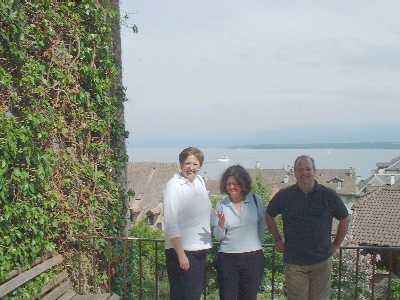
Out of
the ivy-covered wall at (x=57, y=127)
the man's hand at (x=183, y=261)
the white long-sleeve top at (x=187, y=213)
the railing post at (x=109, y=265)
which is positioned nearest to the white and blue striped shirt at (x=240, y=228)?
the white long-sleeve top at (x=187, y=213)

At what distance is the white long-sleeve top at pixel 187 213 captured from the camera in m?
3.71

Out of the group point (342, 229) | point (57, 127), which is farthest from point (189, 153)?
point (57, 127)

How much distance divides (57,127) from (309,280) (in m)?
2.67

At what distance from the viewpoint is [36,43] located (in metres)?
4.40

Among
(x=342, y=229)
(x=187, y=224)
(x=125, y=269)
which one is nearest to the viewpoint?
(x=187, y=224)

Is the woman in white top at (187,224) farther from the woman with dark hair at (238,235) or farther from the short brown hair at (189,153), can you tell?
the woman with dark hair at (238,235)

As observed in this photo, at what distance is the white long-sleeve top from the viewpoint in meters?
3.71

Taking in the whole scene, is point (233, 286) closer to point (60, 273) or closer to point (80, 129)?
point (60, 273)

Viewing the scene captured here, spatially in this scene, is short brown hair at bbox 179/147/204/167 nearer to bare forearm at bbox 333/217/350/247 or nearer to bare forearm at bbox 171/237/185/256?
bare forearm at bbox 171/237/185/256

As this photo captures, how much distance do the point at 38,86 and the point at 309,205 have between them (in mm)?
2552

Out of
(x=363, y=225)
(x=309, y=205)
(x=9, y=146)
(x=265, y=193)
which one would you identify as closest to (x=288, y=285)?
(x=309, y=205)

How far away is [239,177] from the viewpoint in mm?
3803

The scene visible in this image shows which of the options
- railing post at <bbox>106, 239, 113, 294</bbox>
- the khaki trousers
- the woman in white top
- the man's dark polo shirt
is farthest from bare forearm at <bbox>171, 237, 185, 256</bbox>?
railing post at <bbox>106, 239, 113, 294</bbox>

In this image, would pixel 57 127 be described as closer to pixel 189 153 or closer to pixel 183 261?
pixel 189 153
